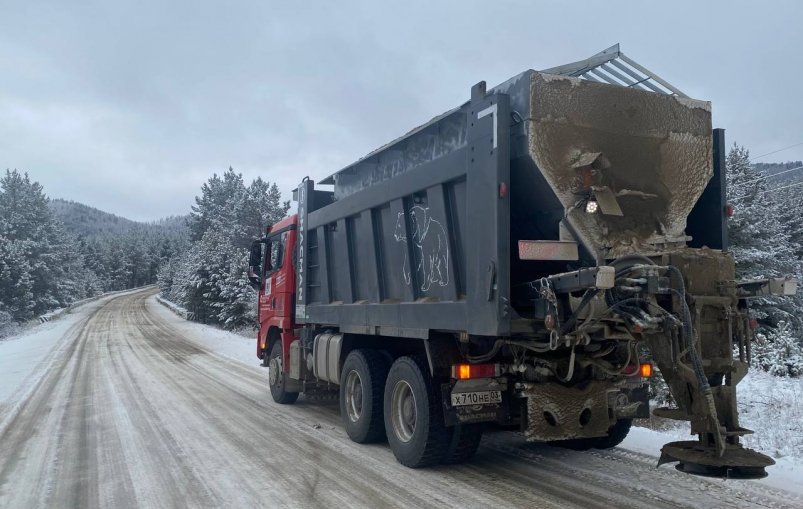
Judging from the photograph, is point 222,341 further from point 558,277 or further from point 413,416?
point 558,277

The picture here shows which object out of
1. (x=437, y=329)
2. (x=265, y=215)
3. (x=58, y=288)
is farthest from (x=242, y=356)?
(x=58, y=288)

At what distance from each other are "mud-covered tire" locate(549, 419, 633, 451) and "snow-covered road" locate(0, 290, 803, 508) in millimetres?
110

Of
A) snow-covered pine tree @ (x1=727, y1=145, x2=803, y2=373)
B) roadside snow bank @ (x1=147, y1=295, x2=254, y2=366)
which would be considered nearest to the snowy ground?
snow-covered pine tree @ (x1=727, y1=145, x2=803, y2=373)

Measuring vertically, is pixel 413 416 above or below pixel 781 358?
above

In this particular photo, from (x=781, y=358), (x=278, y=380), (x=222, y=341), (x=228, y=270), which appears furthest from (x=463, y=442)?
(x=228, y=270)

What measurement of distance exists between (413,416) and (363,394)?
1.00m

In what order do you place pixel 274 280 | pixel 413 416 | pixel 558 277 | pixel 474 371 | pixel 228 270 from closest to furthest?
pixel 558 277 < pixel 474 371 < pixel 413 416 < pixel 274 280 < pixel 228 270

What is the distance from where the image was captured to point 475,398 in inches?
215

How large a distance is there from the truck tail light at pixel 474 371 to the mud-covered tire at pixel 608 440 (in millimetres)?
1757

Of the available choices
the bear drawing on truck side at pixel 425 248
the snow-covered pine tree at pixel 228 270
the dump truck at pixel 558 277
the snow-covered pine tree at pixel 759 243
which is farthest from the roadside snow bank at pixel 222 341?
the snow-covered pine tree at pixel 759 243

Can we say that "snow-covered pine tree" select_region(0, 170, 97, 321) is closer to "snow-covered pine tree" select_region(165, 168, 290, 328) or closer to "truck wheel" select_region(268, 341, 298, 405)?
"snow-covered pine tree" select_region(165, 168, 290, 328)

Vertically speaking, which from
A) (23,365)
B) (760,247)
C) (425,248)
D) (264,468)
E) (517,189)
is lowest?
(23,365)

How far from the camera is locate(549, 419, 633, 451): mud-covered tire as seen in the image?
20.9ft

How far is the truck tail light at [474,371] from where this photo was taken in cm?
543
